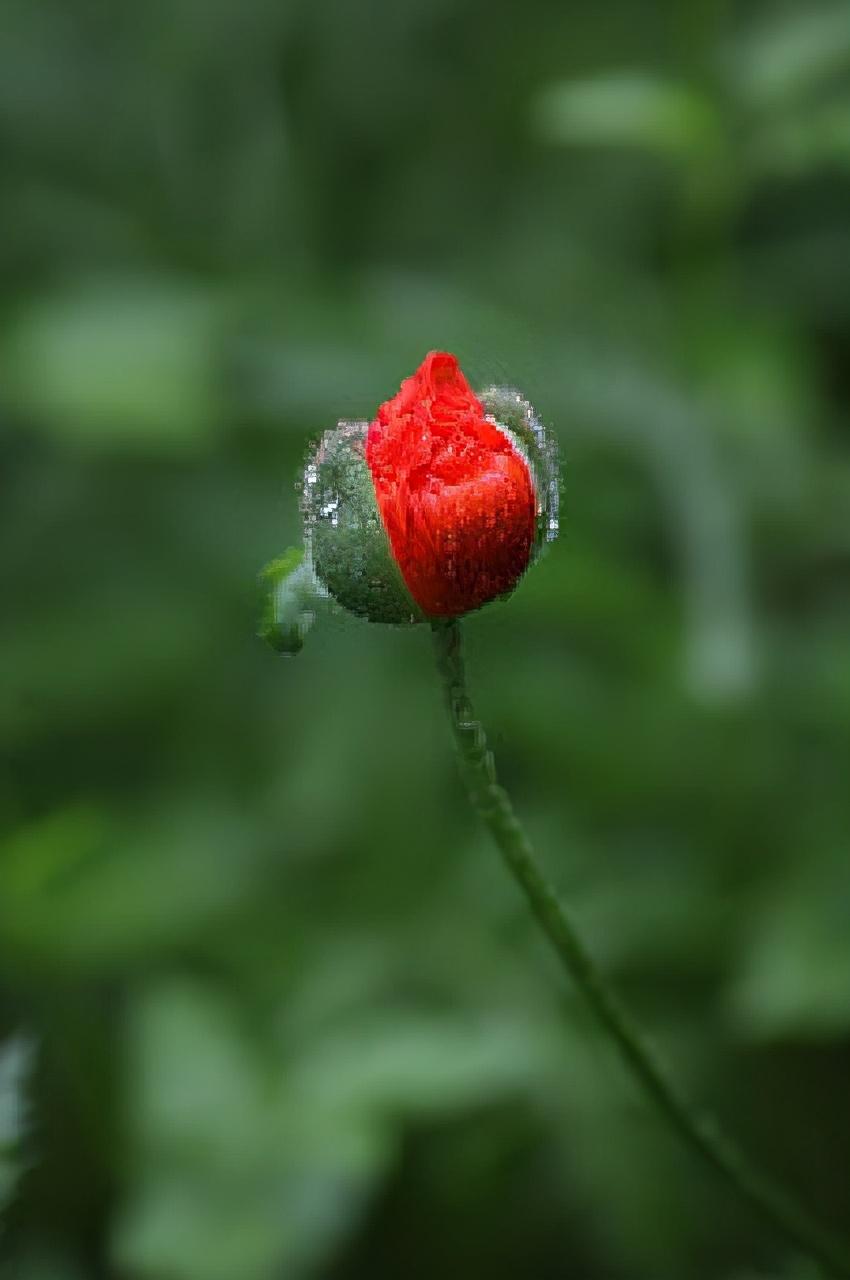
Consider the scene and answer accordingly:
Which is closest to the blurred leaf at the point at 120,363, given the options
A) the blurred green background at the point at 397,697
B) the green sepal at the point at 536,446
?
the blurred green background at the point at 397,697

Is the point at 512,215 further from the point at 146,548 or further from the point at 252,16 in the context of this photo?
the point at 146,548

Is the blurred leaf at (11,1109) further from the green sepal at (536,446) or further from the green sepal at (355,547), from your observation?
the green sepal at (536,446)

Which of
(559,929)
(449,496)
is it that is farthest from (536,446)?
(559,929)

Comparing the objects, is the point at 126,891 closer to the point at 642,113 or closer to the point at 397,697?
the point at 397,697

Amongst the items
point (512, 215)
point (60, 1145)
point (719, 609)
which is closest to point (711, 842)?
point (719, 609)

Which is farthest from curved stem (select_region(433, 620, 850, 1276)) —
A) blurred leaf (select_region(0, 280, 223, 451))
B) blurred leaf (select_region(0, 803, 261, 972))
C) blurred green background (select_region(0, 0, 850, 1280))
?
blurred leaf (select_region(0, 280, 223, 451))

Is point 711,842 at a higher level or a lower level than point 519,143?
lower
